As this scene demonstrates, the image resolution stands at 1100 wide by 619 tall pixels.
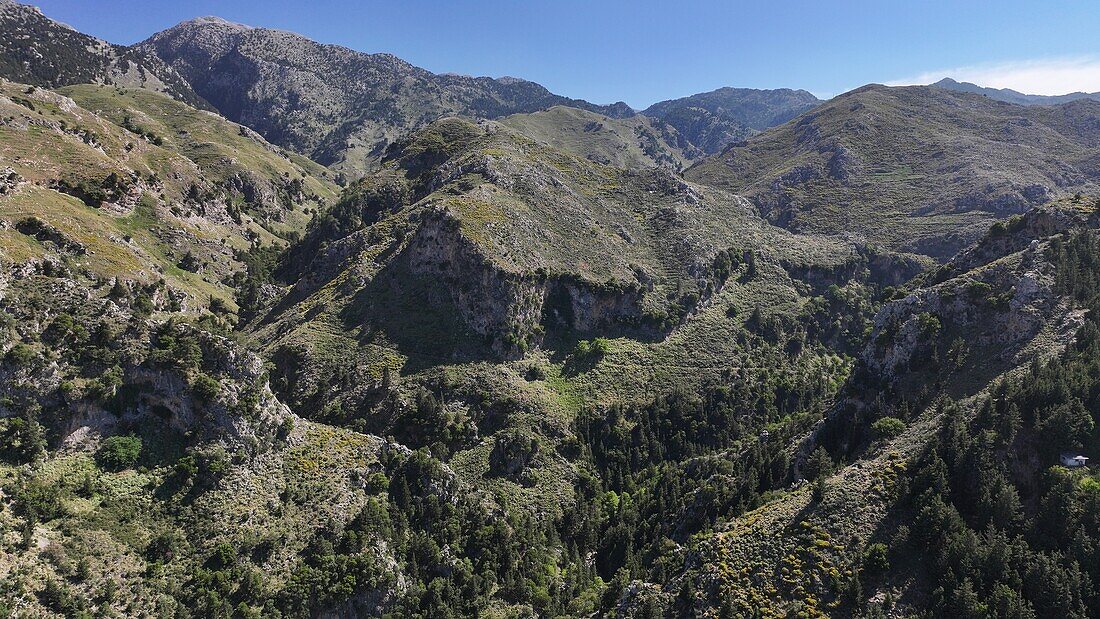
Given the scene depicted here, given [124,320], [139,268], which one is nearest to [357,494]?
[124,320]

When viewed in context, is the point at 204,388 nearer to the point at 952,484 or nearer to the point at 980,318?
the point at 952,484

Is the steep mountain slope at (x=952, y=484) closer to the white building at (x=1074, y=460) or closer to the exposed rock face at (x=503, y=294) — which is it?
the white building at (x=1074, y=460)

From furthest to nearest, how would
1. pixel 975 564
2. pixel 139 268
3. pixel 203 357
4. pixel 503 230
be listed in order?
pixel 503 230, pixel 139 268, pixel 203 357, pixel 975 564

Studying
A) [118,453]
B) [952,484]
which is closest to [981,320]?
[952,484]

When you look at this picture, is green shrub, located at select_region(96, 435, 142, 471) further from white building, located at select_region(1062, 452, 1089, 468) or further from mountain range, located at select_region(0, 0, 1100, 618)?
white building, located at select_region(1062, 452, 1089, 468)

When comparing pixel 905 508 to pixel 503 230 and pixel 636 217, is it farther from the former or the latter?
pixel 636 217

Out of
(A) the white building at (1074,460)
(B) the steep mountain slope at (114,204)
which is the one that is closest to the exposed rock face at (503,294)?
(B) the steep mountain slope at (114,204)
